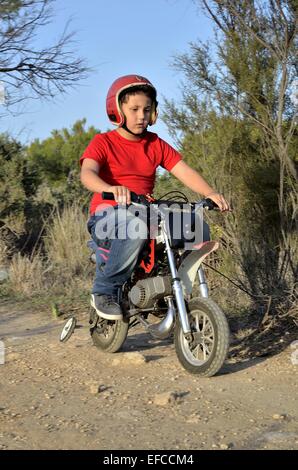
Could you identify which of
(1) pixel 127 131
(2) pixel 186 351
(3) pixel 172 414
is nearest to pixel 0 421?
(3) pixel 172 414

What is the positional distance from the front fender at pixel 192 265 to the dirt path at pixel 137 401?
55cm

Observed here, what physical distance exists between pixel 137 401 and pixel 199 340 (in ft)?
1.97

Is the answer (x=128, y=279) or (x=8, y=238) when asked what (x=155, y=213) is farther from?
(x=8, y=238)

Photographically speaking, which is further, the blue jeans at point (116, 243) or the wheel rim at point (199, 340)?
the blue jeans at point (116, 243)

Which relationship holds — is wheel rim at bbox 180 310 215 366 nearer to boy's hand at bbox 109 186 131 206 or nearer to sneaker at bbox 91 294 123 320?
sneaker at bbox 91 294 123 320

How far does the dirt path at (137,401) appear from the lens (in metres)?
2.92

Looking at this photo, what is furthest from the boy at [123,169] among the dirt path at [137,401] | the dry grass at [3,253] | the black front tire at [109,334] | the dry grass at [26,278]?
the dry grass at [3,253]

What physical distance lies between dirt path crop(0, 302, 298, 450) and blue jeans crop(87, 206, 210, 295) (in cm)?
55

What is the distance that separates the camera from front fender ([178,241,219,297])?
4012 millimetres

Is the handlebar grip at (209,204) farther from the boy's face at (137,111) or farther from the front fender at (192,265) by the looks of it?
the boy's face at (137,111)

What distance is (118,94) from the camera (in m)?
4.19

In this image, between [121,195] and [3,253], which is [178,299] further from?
[3,253]

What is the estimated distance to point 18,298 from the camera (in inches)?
268
